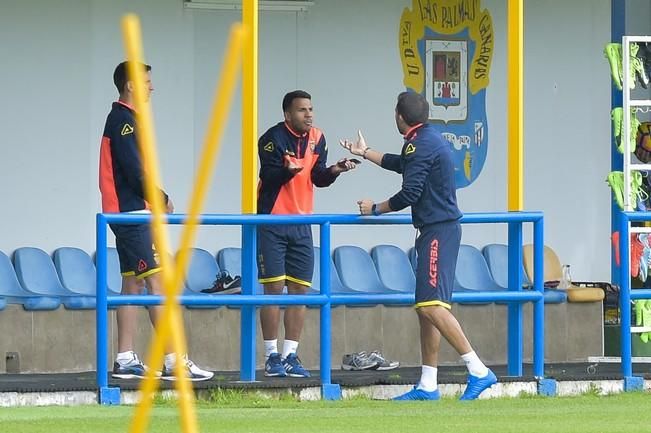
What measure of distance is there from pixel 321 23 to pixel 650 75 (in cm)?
280

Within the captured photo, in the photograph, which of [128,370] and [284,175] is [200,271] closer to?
[284,175]

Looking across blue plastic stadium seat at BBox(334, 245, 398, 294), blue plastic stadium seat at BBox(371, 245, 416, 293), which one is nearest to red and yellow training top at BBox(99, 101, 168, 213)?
blue plastic stadium seat at BBox(334, 245, 398, 294)

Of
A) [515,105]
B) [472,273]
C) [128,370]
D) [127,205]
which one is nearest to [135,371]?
[128,370]

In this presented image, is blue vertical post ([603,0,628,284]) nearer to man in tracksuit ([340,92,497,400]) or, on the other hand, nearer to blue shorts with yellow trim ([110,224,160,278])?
man in tracksuit ([340,92,497,400])

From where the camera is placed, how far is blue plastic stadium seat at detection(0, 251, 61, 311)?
37.1ft

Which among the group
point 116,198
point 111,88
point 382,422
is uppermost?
point 111,88

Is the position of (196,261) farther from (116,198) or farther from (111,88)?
(116,198)

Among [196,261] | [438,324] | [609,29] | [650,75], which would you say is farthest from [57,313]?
[609,29]

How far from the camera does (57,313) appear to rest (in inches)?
450

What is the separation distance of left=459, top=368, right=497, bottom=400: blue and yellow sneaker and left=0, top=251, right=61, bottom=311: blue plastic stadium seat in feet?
10.2

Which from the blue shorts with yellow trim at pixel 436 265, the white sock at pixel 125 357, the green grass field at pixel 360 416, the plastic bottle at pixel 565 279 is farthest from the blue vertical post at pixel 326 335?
the plastic bottle at pixel 565 279

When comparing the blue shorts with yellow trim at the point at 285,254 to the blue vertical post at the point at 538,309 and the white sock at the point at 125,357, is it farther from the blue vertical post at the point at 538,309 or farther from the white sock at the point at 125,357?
the blue vertical post at the point at 538,309

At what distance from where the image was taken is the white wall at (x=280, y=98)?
1260cm

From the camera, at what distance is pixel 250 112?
10328 millimetres
